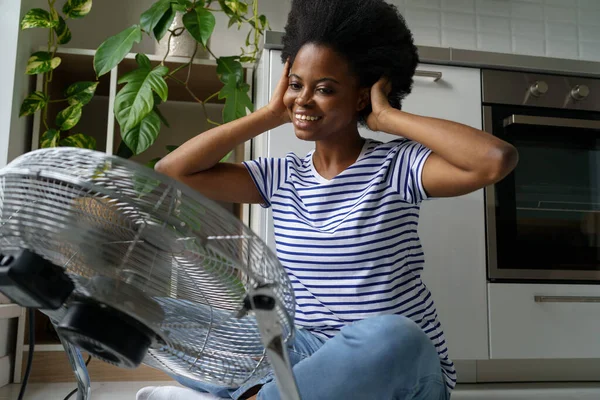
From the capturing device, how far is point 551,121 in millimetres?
1634

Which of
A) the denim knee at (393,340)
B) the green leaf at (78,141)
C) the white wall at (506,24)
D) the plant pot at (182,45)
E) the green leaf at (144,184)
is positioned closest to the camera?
the green leaf at (144,184)

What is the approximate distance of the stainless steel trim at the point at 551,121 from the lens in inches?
62.8

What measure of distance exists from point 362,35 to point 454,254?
2.46 ft

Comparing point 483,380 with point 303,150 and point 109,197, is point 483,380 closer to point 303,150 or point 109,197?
point 303,150

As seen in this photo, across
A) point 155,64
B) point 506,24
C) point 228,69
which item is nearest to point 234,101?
point 228,69

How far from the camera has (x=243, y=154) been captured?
1.76 meters

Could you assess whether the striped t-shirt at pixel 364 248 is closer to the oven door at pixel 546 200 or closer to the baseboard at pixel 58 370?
the oven door at pixel 546 200

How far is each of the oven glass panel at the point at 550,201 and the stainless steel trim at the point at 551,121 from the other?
0.02 m

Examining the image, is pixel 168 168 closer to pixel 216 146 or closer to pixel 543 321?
pixel 216 146

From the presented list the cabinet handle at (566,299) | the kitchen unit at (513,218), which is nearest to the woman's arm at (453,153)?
the kitchen unit at (513,218)

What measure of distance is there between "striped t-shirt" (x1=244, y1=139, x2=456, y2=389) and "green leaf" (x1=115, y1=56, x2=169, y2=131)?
0.65 metres

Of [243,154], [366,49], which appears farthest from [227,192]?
[243,154]

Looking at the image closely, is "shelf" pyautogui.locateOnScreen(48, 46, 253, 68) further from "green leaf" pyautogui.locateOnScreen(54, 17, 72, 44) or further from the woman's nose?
the woman's nose

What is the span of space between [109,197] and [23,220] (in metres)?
0.11
